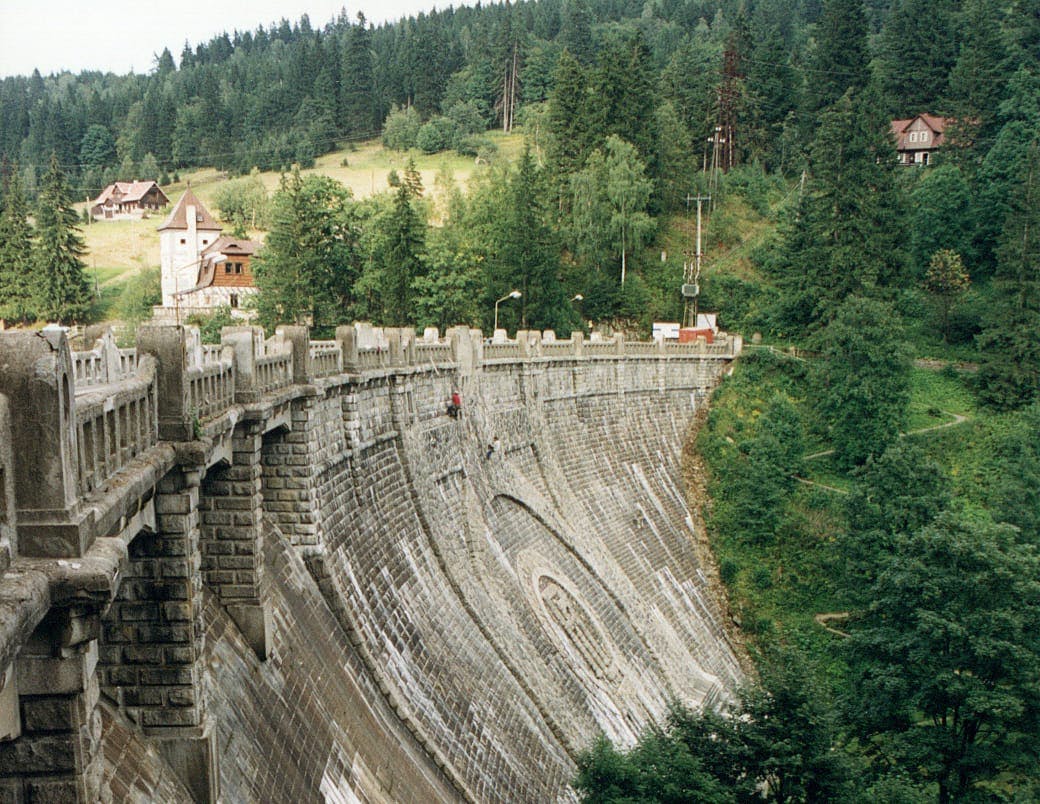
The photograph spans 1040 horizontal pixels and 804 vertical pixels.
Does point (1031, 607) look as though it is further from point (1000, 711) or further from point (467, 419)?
point (467, 419)

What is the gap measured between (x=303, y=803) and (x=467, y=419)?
20.1 m

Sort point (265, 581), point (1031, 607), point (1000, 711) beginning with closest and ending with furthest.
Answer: point (265, 581) < point (1000, 711) < point (1031, 607)

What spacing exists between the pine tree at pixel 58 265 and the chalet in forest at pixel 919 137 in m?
82.4

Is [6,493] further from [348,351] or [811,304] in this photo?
[811,304]

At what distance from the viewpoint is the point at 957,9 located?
4461 inches

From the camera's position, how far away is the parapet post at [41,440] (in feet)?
22.7

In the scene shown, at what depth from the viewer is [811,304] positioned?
226 ft

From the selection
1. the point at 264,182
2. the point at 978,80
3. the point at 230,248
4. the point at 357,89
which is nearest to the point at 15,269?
the point at 230,248

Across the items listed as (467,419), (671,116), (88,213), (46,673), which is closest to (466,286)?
(467,419)

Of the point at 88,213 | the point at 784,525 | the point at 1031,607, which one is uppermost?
the point at 88,213

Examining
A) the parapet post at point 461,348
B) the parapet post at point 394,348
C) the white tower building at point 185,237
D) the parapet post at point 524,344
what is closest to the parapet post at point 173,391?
the parapet post at point 394,348

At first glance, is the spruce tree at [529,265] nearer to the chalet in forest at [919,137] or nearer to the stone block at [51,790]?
the stone block at [51,790]

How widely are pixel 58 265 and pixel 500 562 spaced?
53.2 meters

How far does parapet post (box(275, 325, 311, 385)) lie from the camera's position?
68.2ft
